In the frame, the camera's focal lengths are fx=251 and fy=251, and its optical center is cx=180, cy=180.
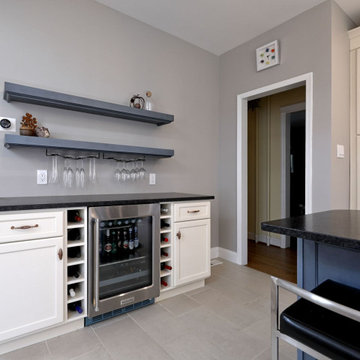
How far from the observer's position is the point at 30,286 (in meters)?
1.56

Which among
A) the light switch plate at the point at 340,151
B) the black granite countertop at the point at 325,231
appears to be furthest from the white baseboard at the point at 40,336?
the light switch plate at the point at 340,151

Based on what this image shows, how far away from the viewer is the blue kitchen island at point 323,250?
842 mm

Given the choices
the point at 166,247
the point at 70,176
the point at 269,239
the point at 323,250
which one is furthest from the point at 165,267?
the point at 269,239

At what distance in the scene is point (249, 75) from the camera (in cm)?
305

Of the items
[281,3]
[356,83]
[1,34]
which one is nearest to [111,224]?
[1,34]

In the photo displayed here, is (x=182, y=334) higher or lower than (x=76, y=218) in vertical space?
lower

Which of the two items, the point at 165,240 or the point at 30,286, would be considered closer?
the point at 30,286

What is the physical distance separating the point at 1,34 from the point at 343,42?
Result: 3060mm

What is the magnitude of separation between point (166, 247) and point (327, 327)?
1599mm

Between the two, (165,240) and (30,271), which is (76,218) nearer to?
(30,271)

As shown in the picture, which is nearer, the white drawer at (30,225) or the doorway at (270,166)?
the white drawer at (30,225)

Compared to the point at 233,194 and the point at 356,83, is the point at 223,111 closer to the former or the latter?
the point at 233,194

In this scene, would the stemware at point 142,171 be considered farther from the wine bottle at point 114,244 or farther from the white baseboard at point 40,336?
the white baseboard at point 40,336

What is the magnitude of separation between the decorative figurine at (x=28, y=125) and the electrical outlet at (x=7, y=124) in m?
0.08
